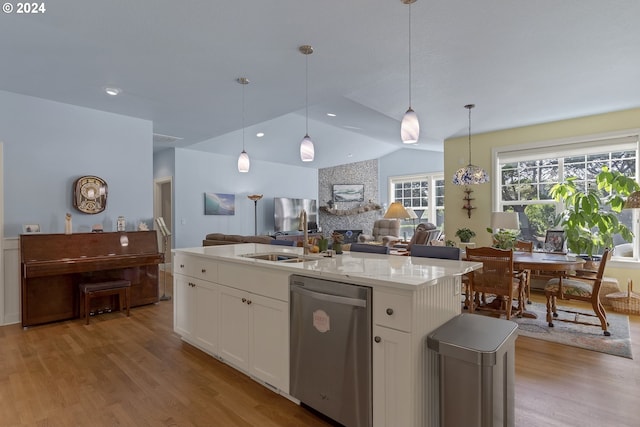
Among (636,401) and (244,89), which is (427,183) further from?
(636,401)

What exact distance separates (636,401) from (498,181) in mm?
4115

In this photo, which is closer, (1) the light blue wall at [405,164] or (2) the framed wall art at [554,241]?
(2) the framed wall art at [554,241]

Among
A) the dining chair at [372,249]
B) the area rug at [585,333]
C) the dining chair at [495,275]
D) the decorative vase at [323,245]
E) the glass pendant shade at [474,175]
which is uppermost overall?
the glass pendant shade at [474,175]

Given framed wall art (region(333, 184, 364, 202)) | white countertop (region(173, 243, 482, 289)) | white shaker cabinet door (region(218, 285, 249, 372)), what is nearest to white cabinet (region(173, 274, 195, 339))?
white shaker cabinet door (region(218, 285, 249, 372))

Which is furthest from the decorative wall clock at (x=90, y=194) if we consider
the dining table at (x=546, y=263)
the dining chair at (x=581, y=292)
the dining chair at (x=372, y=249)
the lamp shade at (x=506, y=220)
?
the dining chair at (x=581, y=292)

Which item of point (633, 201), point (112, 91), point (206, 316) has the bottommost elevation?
point (206, 316)

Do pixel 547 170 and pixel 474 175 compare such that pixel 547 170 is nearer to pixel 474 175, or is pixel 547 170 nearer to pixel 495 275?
pixel 474 175

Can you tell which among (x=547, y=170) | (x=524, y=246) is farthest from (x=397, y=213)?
(x=547, y=170)

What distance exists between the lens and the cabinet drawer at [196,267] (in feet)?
9.26

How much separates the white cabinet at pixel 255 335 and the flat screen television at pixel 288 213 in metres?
5.86

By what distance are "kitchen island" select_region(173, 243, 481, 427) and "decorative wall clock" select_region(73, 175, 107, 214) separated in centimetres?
193

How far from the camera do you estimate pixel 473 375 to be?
1.56 meters

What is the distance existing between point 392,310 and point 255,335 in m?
1.17

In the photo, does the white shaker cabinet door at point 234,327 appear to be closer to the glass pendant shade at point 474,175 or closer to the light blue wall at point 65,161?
the light blue wall at point 65,161
